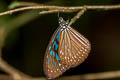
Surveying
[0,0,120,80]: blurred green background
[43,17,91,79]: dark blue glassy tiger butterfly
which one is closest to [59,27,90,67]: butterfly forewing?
[43,17,91,79]: dark blue glassy tiger butterfly

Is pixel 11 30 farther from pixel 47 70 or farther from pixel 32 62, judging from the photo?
pixel 47 70

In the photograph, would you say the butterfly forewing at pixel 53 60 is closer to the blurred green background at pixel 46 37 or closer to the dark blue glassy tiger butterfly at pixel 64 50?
the dark blue glassy tiger butterfly at pixel 64 50

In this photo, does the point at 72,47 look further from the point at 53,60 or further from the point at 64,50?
the point at 53,60

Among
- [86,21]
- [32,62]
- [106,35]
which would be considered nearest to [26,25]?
[32,62]

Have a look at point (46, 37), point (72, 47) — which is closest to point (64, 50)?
point (72, 47)

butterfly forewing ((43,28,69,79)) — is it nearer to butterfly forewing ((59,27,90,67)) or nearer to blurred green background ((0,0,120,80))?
butterfly forewing ((59,27,90,67))

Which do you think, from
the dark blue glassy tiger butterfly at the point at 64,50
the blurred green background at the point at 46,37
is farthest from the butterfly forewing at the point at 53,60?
the blurred green background at the point at 46,37
